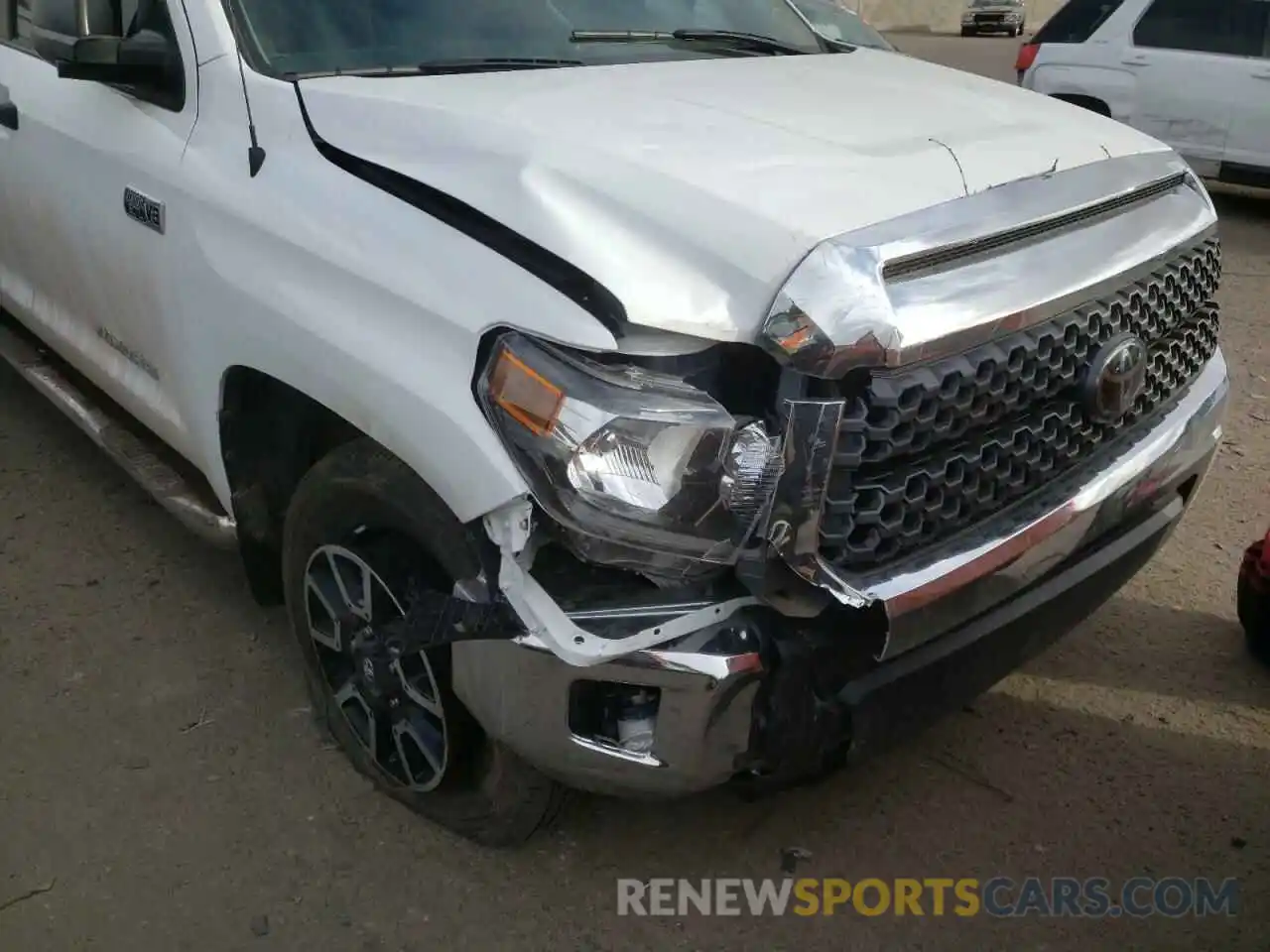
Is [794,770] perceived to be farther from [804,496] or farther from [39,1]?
[39,1]

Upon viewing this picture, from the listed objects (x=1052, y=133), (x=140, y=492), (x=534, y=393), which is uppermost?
(x=1052, y=133)

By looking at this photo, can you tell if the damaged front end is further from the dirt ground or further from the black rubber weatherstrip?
the dirt ground

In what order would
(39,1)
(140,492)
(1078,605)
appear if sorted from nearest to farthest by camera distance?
1. (1078,605)
2. (39,1)
3. (140,492)

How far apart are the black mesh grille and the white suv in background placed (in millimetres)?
6948

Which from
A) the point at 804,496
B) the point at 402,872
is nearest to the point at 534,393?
the point at 804,496

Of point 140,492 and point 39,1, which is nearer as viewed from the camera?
point 39,1

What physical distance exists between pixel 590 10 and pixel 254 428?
4.36 ft

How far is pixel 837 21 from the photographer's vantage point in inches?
270

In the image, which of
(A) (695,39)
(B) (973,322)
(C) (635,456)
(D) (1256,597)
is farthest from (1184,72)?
(C) (635,456)

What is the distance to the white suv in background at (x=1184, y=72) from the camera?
8.34 m

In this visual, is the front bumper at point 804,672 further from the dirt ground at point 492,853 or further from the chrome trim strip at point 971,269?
the dirt ground at point 492,853

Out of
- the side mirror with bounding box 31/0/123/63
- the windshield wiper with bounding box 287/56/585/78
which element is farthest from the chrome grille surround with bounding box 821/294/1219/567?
the side mirror with bounding box 31/0/123/63

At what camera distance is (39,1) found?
289 cm

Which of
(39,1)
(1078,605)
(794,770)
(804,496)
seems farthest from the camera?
(39,1)
